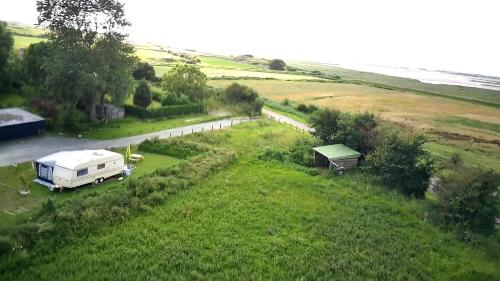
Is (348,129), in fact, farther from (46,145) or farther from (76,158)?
(46,145)

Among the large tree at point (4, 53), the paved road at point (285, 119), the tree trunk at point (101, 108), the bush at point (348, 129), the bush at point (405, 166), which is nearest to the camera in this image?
the bush at point (405, 166)

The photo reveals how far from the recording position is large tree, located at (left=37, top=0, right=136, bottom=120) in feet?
120

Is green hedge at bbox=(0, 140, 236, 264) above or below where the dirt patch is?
below

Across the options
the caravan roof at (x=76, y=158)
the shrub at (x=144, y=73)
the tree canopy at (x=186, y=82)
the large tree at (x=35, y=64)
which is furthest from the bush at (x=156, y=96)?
the caravan roof at (x=76, y=158)

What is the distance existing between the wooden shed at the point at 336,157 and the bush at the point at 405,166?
9.72 ft

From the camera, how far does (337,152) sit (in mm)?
34375

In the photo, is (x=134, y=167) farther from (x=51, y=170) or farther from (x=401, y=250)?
(x=401, y=250)

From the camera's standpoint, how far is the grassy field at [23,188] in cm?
2070

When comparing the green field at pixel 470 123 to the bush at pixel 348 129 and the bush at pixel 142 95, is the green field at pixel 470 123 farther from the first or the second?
the bush at pixel 142 95

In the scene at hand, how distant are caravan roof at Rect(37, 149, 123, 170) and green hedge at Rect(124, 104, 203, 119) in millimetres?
19526

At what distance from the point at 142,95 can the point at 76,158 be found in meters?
22.2

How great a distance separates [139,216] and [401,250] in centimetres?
1434

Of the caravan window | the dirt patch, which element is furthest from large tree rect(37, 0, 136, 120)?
the dirt patch

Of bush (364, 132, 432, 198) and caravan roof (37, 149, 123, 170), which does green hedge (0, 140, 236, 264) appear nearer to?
caravan roof (37, 149, 123, 170)
